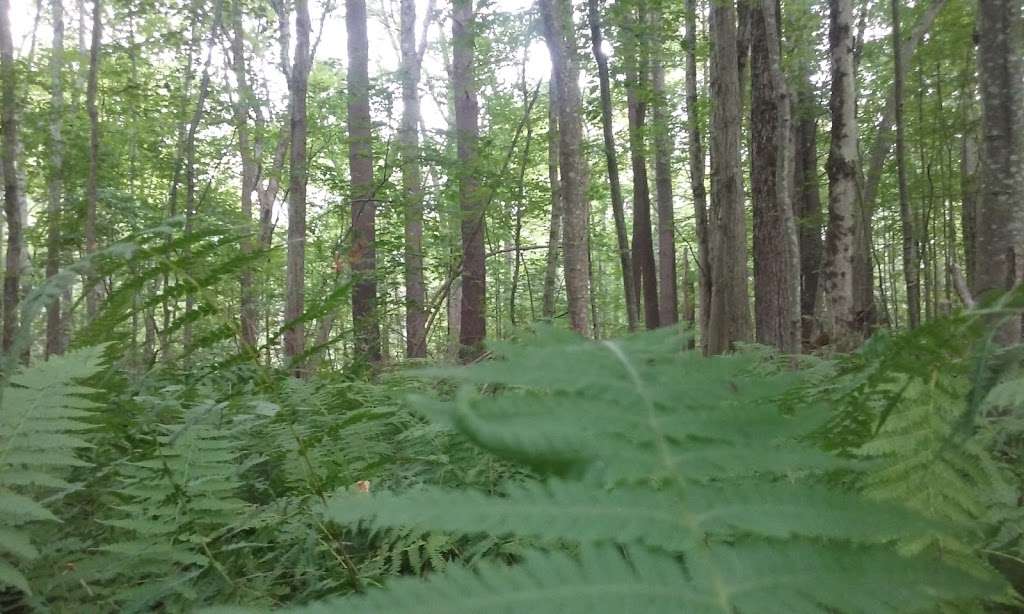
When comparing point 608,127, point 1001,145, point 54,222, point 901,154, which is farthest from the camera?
point 54,222

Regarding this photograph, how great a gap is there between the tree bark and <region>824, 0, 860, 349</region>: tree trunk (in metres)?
2.95

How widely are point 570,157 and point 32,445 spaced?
6539 mm

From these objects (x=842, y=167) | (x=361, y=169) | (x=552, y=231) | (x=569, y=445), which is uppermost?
(x=361, y=169)

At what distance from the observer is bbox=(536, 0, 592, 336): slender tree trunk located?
23.6 ft

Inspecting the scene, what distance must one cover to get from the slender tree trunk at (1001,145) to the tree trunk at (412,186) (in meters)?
4.91

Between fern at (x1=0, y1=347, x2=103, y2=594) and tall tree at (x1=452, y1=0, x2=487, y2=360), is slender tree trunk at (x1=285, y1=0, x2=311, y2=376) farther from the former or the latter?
fern at (x1=0, y1=347, x2=103, y2=594)

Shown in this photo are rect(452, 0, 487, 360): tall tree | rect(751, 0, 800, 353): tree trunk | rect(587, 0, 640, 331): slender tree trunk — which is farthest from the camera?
rect(452, 0, 487, 360): tall tree

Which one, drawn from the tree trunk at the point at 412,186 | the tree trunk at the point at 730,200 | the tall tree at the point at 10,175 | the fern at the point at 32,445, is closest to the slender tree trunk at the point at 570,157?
the tree trunk at the point at 730,200

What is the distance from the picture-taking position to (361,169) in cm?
1020

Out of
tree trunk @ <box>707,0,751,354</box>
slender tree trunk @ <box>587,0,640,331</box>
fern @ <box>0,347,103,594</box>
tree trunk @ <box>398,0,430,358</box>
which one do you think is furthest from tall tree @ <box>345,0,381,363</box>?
fern @ <box>0,347,103,594</box>

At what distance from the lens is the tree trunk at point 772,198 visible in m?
7.05

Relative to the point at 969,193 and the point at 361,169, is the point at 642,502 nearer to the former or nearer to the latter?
the point at 361,169

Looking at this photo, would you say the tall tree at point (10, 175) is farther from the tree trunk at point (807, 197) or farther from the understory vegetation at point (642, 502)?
the tree trunk at point (807, 197)

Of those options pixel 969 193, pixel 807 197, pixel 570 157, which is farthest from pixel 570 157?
pixel 969 193
